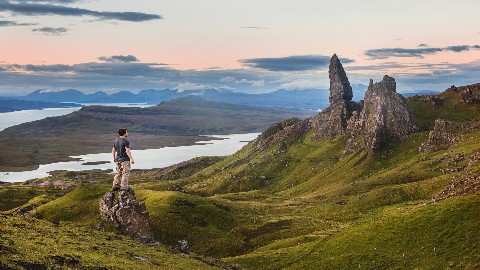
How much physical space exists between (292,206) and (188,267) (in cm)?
9160

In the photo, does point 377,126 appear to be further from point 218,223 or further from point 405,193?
point 218,223

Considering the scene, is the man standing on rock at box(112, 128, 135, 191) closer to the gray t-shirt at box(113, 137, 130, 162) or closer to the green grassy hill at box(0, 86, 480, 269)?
the gray t-shirt at box(113, 137, 130, 162)

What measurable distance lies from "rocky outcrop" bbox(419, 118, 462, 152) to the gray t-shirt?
461 ft

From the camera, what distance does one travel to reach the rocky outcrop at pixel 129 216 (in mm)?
62531

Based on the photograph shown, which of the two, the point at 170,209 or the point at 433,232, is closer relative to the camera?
the point at 433,232

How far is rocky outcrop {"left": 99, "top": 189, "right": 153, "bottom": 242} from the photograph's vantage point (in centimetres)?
6253

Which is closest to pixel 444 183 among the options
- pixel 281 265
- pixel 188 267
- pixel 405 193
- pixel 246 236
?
pixel 405 193

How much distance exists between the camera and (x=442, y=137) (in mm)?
166750

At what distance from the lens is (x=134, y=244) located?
55.8 m

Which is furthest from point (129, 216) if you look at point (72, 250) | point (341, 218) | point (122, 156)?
point (341, 218)

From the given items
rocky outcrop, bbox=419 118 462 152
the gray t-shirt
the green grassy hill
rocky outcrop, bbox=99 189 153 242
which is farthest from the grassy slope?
rocky outcrop, bbox=419 118 462 152

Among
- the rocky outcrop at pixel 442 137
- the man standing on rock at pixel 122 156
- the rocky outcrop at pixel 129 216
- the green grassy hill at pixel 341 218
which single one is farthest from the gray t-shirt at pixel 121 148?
the rocky outcrop at pixel 442 137

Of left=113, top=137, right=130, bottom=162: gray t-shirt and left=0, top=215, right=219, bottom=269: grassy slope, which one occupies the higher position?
left=113, top=137, right=130, bottom=162: gray t-shirt

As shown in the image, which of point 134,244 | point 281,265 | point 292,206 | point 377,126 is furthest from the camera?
point 377,126
